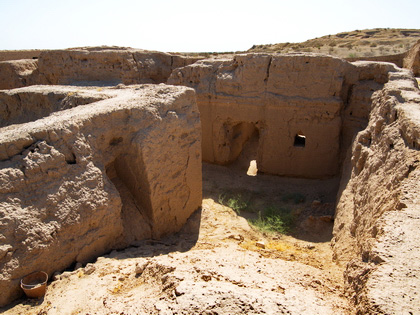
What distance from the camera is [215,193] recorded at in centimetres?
822

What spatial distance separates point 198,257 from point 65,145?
222 centimetres

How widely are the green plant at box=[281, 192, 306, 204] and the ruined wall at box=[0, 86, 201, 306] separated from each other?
8.76 ft

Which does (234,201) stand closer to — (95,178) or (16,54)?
(95,178)

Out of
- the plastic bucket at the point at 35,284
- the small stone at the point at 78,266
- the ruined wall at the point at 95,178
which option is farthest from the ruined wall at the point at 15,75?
the plastic bucket at the point at 35,284

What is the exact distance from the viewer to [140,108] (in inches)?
204

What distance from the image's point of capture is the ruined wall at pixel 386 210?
2.36 metres

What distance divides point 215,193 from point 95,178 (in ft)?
13.7

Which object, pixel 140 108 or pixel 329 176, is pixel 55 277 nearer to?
pixel 140 108

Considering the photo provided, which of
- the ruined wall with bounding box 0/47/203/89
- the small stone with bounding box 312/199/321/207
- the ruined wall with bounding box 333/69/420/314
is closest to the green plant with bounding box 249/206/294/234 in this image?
the small stone with bounding box 312/199/321/207

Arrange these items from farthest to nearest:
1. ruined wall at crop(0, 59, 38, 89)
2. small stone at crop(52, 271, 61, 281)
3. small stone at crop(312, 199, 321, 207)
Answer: ruined wall at crop(0, 59, 38, 89) → small stone at crop(312, 199, 321, 207) → small stone at crop(52, 271, 61, 281)

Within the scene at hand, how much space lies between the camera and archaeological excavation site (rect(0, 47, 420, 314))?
2908mm

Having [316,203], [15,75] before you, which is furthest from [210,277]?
[15,75]

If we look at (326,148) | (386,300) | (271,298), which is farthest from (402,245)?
(326,148)

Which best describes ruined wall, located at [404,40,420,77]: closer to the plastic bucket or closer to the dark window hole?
the dark window hole
